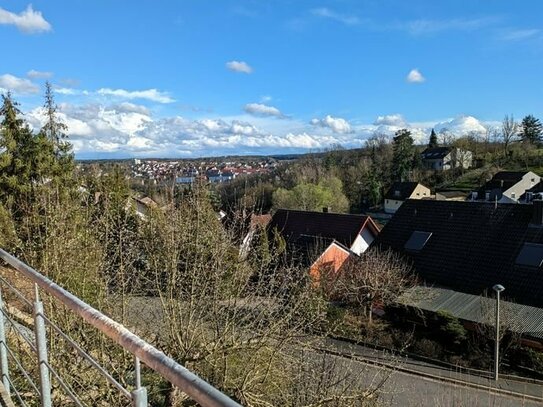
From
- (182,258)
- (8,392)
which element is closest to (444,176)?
(182,258)

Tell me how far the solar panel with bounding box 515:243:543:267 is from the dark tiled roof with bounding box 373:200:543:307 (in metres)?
0.22

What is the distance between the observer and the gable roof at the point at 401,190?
62.5 m

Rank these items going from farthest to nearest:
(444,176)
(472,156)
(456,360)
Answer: (472,156), (444,176), (456,360)

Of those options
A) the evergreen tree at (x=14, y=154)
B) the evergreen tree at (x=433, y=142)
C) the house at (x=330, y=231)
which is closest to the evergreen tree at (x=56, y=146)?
the evergreen tree at (x=14, y=154)

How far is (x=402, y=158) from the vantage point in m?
73.2

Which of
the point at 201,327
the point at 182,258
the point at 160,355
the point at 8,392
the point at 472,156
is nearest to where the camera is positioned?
the point at 160,355

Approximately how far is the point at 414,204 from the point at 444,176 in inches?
1872

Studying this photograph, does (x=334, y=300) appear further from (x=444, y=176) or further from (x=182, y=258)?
(x=444, y=176)

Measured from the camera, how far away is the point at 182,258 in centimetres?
857

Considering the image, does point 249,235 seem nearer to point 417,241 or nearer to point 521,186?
point 417,241

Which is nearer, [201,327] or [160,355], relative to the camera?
[160,355]

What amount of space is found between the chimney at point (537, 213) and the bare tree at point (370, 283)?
613 cm

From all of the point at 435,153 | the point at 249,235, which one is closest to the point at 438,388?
the point at 249,235

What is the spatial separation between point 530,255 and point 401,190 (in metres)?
42.7
